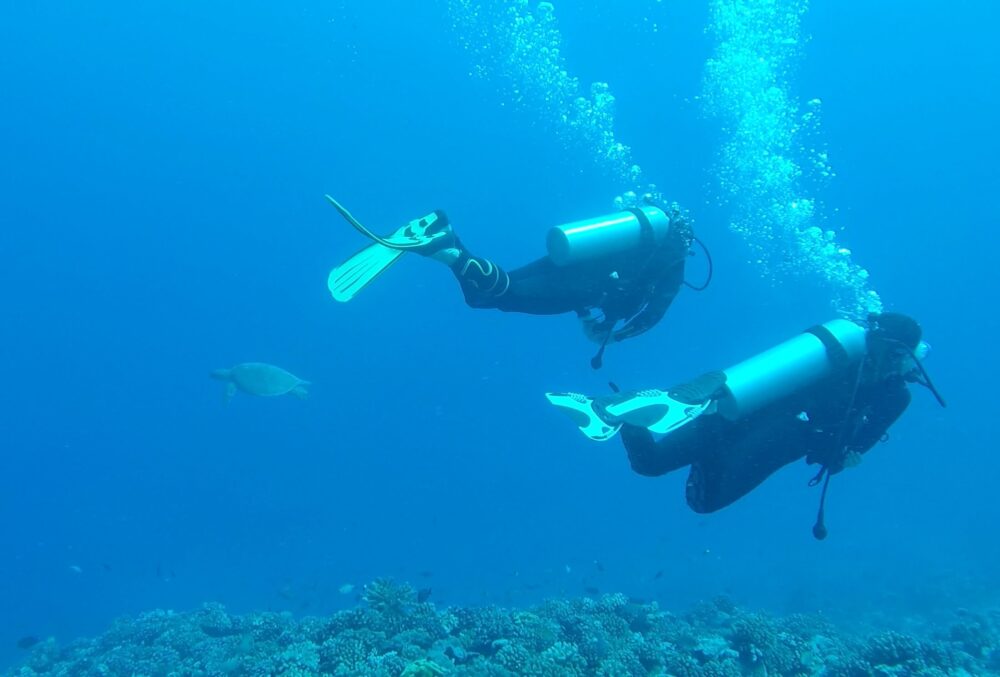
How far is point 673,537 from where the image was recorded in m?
39.8

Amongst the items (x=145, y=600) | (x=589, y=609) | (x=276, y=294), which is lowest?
(x=589, y=609)

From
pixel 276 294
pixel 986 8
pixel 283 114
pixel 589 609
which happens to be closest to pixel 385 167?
pixel 283 114

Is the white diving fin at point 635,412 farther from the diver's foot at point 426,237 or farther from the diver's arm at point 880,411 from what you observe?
the diver's foot at point 426,237

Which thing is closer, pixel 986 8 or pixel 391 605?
pixel 391 605

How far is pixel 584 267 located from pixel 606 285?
0.38 meters

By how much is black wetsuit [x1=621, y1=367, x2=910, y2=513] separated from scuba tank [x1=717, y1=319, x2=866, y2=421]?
6.0 inches

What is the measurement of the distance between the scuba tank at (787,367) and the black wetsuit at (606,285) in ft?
5.74

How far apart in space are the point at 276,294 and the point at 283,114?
652 inches

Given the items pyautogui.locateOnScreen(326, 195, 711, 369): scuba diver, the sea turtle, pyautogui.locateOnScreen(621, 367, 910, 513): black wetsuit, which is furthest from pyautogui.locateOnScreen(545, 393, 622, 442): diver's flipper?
the sea turtle

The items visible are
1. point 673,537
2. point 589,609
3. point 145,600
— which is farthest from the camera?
point 673,537

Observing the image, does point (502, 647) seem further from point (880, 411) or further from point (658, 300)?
point (880, 411)

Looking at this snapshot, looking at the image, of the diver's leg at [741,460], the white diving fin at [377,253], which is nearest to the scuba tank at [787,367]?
the diver's leg at [741,460]

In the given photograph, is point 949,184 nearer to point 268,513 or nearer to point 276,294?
point 276,294

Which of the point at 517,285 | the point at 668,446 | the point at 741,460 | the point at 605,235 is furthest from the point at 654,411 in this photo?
the point at 605,235
